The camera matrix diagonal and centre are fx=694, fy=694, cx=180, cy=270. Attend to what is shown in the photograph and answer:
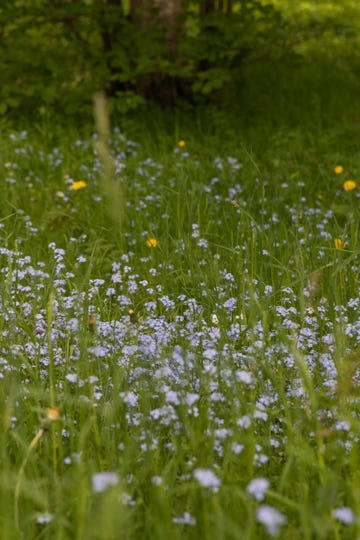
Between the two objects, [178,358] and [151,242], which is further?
[151,242]

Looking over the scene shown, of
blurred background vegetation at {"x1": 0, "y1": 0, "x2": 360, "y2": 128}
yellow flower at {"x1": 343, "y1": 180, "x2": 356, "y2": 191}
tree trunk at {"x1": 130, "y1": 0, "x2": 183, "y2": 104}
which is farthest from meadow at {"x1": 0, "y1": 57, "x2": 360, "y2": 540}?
tree trunk at {"x1": 130, "y1": 0, "x2": 183, "y2": 104}

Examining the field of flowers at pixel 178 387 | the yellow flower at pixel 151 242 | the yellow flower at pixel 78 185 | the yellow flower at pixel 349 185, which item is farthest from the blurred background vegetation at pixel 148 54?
the yellow flower at pixel 151 242

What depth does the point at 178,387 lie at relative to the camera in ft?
6.43

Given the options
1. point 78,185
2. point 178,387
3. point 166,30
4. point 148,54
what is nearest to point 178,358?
point 178,387

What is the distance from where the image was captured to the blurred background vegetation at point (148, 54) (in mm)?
6246

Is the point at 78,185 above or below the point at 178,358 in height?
above

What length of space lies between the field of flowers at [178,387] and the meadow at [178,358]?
0.03ft

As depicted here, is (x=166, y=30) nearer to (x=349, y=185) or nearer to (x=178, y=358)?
(x=349, y=185)

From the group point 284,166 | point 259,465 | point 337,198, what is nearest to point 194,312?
point 259,465

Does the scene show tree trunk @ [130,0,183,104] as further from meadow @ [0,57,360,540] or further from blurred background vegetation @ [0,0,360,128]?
meadow @ [0,57,360,540]

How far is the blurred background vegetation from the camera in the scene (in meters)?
6.25

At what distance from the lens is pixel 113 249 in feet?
13.8

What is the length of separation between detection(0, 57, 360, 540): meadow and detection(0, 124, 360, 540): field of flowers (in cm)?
1

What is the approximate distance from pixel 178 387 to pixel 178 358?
0.18m
